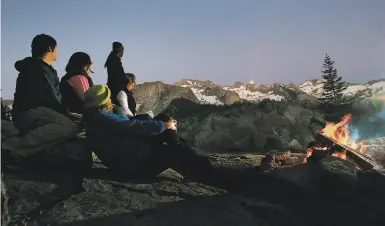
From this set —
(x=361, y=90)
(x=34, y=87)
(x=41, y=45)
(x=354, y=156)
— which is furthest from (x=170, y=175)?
(x=361, y=90)

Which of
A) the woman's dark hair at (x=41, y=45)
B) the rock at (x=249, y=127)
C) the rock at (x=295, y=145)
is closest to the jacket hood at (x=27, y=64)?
the woman's dark hair at (x=41, y=45)

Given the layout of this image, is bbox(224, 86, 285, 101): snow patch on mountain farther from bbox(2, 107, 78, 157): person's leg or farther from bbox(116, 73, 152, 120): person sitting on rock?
bbox(2, 107, 78, 157): person's leg

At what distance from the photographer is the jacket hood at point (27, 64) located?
4902mm

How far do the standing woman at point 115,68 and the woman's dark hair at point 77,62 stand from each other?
1.22m

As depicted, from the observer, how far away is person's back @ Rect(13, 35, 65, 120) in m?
4.85

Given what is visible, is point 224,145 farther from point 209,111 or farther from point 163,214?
Answer: point 163,214

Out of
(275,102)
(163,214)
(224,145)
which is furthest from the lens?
(275,102)

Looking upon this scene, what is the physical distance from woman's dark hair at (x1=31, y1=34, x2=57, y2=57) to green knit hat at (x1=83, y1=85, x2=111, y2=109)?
1.09 metres

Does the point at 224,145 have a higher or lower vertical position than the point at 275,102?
lower

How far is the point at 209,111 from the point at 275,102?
93.8 inches

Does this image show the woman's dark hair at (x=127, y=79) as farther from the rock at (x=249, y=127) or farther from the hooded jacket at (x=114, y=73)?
the rock at (x=249, y=127)

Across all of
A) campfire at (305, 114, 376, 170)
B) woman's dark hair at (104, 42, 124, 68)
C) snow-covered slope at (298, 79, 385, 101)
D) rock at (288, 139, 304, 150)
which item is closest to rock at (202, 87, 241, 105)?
snow-covered slope at (298, 79, 385, 101)

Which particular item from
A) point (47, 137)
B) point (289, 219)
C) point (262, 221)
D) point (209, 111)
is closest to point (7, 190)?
point (47, 137)

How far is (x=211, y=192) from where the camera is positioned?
15.7 feet
